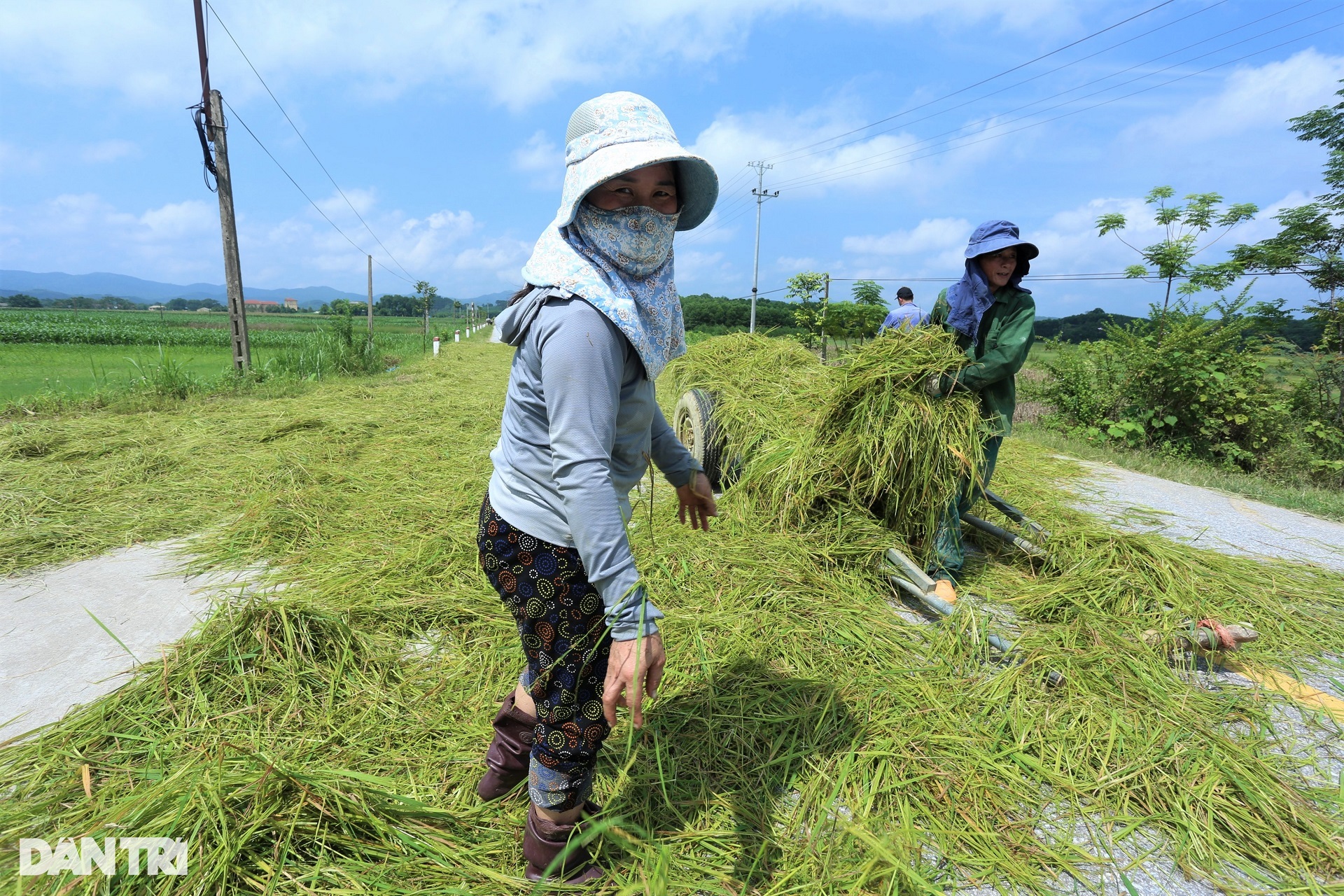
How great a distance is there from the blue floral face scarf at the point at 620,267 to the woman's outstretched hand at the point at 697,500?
0.47m

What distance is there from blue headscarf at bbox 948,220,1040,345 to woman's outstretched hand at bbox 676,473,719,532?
6.82 feet

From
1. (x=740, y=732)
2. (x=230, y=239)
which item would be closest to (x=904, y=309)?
(x=740, y=732)

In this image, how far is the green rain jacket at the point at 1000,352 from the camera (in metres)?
2.95

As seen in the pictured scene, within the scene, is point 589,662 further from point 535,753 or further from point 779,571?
point 779,571

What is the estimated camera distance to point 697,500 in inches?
71.7

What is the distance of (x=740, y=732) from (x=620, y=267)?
1.64 metres

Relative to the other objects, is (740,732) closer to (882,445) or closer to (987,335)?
(882,445)

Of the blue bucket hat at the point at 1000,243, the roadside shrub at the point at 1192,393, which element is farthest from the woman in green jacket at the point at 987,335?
the roadside shrub at the point at 1192,393

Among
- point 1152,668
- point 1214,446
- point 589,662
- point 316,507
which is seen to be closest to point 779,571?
point 1152,668

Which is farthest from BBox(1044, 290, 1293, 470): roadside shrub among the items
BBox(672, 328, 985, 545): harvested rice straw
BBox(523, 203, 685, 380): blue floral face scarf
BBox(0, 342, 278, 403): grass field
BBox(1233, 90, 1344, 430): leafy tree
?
BBox(0, 342, 278, 403): grass field

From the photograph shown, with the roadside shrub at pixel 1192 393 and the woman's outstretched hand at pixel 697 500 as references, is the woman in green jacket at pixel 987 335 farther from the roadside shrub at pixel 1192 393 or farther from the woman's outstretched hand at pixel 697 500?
the roadside shrub at pixel 1192 393

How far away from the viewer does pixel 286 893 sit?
1.44 m

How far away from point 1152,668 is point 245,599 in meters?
3.75

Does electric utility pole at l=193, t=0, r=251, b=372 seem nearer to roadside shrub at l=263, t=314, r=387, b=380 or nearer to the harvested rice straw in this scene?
roadside shrub at l=263, t=314, r=387, b=380
